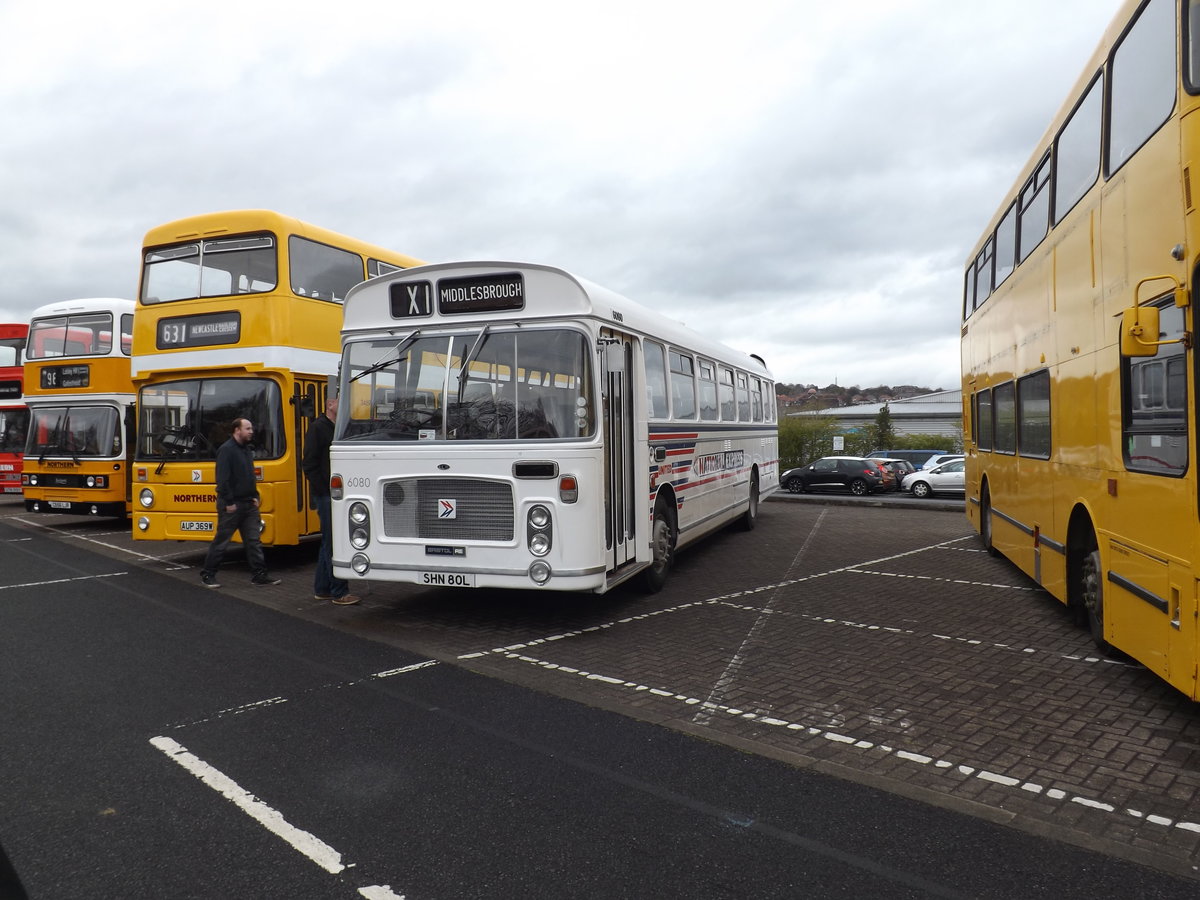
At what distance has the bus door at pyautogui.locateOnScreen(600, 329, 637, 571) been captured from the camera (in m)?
7.63

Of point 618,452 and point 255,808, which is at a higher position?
point 618,452

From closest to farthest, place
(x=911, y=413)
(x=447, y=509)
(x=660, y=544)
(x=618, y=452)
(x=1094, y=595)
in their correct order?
(x=1094, y=595) < (x=447, y=509) < (x=618, y=452) < (x=660, y=544) < (x=911, y=413)

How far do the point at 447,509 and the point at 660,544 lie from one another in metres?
2.81

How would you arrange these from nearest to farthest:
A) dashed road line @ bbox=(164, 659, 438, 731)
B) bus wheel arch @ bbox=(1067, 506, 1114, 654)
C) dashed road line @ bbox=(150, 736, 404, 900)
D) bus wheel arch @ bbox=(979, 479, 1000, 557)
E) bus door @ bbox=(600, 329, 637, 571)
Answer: dashed road line @ bbox=(150, 736, 404, 900) → dashed road line @ bbox=(164, 659, 438, 731) → bus wheel arch @ bbox=(1067, 506, 1114, 654) → bus door @ bbox=(600, 329, 637, 571) → bus wheel arch @ bbox=(979, 479, 1000, 557)

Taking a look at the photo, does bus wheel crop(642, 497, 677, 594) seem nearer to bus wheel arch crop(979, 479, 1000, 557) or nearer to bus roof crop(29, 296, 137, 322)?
bus wheel arch crop(979, 479, 1000, 557)

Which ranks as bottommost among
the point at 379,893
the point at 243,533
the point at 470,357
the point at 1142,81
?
the point at 379,893

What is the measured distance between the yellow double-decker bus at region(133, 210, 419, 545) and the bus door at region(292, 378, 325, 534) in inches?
0.7

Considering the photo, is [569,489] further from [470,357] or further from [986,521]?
[986,521]

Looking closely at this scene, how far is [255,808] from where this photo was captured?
393 centimetres

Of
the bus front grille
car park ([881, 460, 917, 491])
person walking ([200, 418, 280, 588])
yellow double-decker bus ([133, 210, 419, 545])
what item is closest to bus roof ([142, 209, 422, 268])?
yellow double-decker bus ([133, 210, 419, 545])

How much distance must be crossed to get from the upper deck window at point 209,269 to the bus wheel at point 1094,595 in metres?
9.18

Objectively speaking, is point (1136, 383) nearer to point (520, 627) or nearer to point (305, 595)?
point (520, 627)

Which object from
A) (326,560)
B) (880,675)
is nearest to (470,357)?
(326,560)

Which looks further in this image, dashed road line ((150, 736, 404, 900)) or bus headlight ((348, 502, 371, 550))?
bus headlight ((348, 502, 371, 550))
